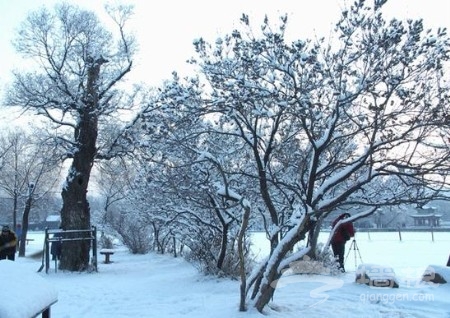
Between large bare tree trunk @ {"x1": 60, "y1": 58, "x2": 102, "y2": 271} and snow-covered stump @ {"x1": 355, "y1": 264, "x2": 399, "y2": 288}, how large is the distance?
9012 millimetres

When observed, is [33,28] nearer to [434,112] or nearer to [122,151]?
[122,151]

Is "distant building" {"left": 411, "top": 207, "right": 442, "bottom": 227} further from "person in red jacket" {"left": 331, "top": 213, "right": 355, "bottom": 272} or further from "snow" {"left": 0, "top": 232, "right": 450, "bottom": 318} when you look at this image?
"snow" {"left": 0, "top": 232, "right": 450, "bottom": 318}

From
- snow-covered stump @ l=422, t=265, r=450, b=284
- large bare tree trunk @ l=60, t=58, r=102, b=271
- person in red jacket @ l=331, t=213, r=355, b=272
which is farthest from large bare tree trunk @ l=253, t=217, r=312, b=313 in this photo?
large bare tree trunk @ l=60, t=58, r=102, b=271

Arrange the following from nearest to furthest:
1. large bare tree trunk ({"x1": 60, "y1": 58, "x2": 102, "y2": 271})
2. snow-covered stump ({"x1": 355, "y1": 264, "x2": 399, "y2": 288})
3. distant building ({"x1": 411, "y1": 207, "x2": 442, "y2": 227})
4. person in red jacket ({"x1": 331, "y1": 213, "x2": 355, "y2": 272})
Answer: snow-covered stump ({"x1": 355, "y1": 264, "x2": 399, "y2": 288})
person in red jacket ({"x1": 331, "y1": 213, "x2": 355, "y2": 272})
large bare tree trunk ({"x1": 60, "y1": 58, "x2": 102, "y2": 271})
distant building ({"x1": 411, "y1": 207, "x2": 442, "y2": 227})

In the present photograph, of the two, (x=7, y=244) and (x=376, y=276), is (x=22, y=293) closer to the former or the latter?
(x=376, y=276)

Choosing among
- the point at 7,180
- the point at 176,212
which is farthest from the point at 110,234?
the point at 176,212

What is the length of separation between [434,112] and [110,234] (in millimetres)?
26921

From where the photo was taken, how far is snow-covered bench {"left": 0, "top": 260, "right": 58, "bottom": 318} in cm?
376

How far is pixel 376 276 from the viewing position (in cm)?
915

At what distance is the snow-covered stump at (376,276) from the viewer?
8922mm

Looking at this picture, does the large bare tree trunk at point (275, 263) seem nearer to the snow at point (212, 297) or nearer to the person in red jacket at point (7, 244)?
the snow at point (212, 297)

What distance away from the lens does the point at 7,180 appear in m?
34.0

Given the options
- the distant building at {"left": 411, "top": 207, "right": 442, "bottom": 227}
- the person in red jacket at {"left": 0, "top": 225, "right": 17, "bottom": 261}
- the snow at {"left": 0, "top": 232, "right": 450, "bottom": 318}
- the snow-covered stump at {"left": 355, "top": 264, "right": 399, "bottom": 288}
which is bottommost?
the snow at {"left": 0, "top": 232, "right": 450, "bottom": 318}

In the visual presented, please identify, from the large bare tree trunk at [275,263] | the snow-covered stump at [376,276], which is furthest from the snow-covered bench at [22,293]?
the snow-covered stump at [376,276]
